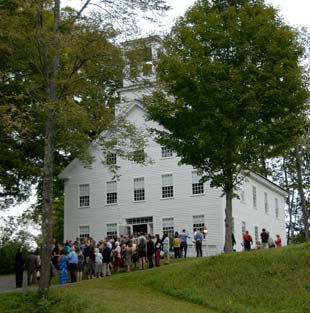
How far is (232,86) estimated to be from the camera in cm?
2550

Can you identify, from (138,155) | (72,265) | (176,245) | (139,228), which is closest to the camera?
(138,155)

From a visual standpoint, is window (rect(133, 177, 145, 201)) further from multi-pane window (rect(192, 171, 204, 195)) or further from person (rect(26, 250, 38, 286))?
person (rect(26, 250, 38, 286))

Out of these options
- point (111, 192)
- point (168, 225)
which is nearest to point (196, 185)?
point (168, 225)

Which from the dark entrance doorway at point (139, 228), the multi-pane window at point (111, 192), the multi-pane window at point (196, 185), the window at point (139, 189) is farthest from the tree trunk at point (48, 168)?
the multi-pane window at point (111, 192)

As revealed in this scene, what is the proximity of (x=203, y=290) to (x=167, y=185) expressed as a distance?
18463 millimetres

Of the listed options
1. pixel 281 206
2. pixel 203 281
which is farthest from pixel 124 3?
pixel 281 206

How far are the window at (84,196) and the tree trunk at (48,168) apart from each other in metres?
20.0

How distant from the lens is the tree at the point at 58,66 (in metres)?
20.8

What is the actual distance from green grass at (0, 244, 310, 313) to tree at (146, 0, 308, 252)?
3325mm

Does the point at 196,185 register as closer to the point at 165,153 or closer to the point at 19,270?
the point at 165,153

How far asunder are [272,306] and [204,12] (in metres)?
13.4

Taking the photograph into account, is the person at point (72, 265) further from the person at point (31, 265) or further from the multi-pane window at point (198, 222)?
the multi-pane window at point (198, 222)

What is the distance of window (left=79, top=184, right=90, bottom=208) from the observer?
4188cm

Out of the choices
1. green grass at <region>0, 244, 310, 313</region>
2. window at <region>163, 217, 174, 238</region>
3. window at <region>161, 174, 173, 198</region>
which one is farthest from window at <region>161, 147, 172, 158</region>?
green grass at <region>0, 244, 310, 313</region>
